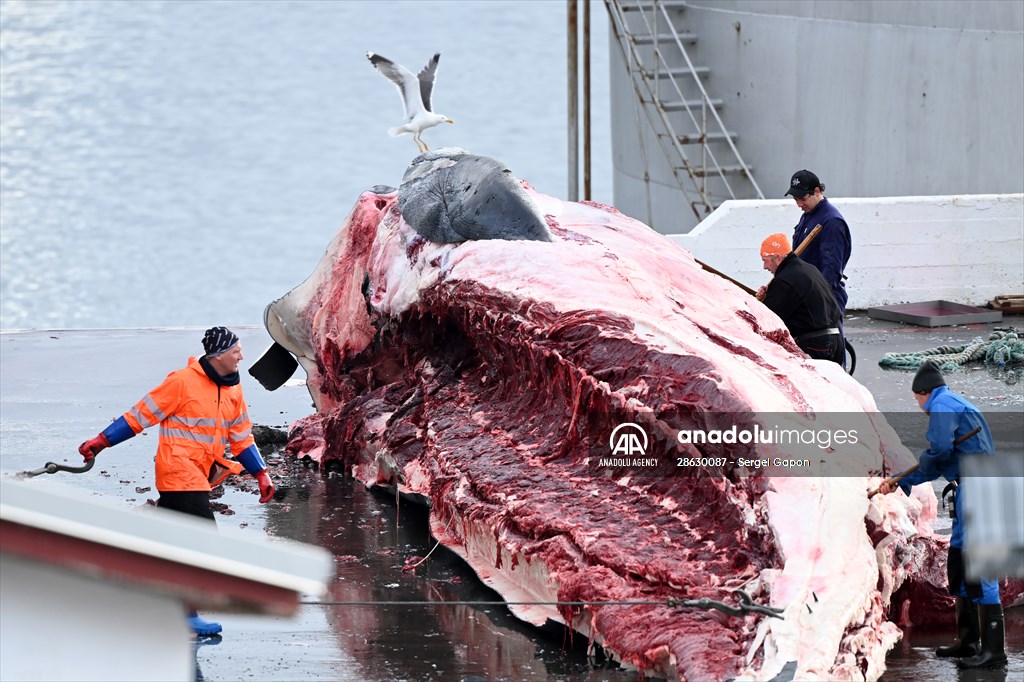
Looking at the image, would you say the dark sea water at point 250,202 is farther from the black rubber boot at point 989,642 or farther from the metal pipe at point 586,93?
the metal pipe at point 586,93

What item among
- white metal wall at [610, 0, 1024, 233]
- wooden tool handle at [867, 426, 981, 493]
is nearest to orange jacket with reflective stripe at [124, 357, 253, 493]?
wooden tool handle at [867, 426, 981, 493]

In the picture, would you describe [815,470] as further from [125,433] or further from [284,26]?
[284,26]

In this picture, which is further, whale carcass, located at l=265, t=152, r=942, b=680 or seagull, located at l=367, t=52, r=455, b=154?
seagull, located at l=367, t=52, r=455, b=154

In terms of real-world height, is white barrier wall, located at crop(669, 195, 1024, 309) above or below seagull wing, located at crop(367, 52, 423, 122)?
below

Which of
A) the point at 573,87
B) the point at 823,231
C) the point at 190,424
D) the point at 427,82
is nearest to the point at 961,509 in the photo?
the point at 190,424

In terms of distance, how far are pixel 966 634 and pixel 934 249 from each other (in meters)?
9.16

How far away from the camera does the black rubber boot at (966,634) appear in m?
6.68

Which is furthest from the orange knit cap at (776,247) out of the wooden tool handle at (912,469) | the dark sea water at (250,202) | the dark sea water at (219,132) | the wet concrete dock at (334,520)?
the dark sea water at (219,132)

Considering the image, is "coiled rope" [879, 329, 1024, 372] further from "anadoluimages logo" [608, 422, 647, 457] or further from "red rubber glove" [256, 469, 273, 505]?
"red rubber glove" [256, 469, 273, 505]

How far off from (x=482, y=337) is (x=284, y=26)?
79428 mm

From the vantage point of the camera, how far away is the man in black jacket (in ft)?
30.7

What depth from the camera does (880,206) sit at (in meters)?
15.1

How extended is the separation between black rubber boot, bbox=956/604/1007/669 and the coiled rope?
19.9 ft

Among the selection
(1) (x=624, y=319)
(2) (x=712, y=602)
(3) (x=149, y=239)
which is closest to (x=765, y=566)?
(2) (x=712, y=602)
